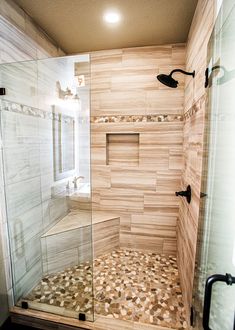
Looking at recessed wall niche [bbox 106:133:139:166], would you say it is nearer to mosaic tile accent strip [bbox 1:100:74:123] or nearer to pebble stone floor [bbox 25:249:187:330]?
mosaic tile accent strip [bbox 1:100:74:123]

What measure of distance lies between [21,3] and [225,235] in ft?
7.08

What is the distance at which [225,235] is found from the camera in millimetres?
857

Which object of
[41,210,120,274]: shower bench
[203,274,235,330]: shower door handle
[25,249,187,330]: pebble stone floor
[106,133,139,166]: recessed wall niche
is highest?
[106,133,139,166]: recessed wall niche

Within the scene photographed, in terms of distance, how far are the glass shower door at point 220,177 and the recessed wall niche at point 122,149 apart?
4.52 feet

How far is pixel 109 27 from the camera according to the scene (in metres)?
1.83

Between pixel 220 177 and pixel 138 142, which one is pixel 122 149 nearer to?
pixel 138 142

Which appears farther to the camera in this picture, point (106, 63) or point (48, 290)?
point (106, 63)

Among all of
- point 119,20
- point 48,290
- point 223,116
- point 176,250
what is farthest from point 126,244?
point 119,20

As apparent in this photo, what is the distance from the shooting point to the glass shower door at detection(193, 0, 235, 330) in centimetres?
80

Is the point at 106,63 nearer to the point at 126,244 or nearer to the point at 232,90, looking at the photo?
the point at 232,90

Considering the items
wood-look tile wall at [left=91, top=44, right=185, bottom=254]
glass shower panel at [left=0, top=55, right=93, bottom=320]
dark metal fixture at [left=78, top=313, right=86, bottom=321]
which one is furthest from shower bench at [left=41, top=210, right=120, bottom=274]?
wood-look tile wall at [left=91, top=44, right=185, bottom=254]

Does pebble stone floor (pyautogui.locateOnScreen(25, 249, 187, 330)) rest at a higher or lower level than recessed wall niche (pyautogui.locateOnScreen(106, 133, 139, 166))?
lower

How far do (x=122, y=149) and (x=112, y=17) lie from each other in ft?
4.51

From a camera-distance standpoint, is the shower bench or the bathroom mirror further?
the bathroom mirror
